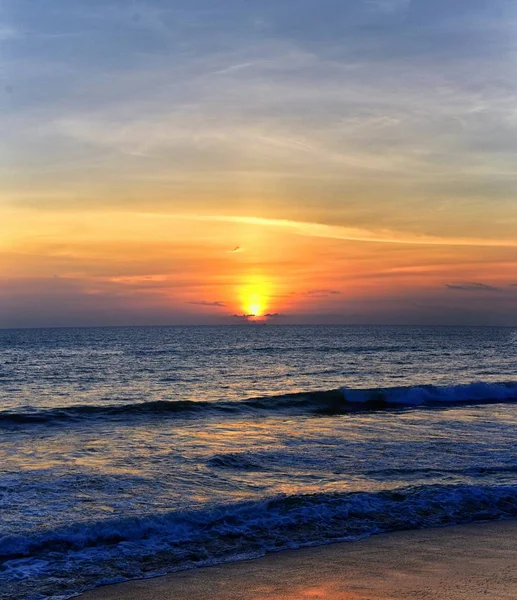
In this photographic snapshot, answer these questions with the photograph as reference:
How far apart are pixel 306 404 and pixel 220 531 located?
67.3 feet

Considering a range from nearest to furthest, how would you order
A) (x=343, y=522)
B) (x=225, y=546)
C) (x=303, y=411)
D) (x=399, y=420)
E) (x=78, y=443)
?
(x=225, y=546)
(x=343, y=522)
(x=78, y=443)
(x=399, y=420)
(x=303, y=411)

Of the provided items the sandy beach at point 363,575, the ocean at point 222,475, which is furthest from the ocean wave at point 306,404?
the sandy beach at point 363,575

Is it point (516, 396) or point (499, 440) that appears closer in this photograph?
point (499, 440)

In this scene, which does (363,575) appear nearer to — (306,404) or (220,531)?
(220,531)

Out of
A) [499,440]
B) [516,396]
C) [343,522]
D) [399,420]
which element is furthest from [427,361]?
[343,522]

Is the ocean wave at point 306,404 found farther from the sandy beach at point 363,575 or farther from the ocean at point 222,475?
the sandy beach at point 363,575

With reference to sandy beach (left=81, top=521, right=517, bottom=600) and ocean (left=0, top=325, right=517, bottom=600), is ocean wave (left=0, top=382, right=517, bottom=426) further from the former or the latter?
sandy beach (left=81, top=521, right=517, bottom=600)

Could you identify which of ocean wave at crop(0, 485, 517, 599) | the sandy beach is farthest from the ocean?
the sandy beach

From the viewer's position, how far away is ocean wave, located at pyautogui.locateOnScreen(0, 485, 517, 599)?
30.7ft

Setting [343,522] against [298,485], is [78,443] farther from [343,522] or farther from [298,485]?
[343,522]

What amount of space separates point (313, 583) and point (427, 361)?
5745cm

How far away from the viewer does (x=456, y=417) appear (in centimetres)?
2652

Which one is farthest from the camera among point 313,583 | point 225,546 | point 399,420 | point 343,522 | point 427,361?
point 427,361

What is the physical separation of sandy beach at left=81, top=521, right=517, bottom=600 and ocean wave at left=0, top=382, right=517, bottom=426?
17.4m
